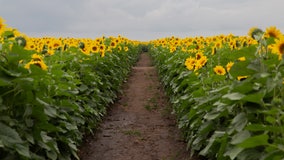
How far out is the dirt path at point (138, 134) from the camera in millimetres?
7093

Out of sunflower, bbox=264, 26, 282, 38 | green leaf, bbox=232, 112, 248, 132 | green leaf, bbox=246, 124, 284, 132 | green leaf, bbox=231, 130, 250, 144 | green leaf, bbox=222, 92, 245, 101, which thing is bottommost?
green leaf, bbox=231, 130, 250, 144

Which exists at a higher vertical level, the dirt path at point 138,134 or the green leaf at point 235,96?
the green leaf at point 235,96

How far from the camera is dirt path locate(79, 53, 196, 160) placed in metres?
7.09

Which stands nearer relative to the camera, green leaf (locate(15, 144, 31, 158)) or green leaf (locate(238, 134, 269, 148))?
green leaf (locate(238, 134, 269, 148))

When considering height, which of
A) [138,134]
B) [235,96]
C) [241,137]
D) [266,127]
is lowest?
[138,134]

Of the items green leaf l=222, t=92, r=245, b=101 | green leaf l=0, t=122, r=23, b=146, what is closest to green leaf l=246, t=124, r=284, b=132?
green leaf l=222, t=92, r=245, b=101

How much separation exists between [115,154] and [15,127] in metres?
3.56

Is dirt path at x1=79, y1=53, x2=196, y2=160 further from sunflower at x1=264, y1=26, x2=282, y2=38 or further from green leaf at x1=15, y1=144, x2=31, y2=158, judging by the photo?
green leaf at x1=15, y1=144, x2=31, y2=158

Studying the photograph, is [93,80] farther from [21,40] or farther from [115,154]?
[21,40]

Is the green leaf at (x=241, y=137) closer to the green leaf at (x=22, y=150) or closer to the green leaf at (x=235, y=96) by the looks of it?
the green leaf at (x=235, y=96)

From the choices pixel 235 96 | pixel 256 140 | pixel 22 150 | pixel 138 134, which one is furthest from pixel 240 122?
pixel 138 134

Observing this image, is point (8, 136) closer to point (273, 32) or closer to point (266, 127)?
point (266, 127)

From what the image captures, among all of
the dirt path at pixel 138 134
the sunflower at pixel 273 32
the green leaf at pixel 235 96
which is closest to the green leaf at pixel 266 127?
the green leaf at pixel 235 96

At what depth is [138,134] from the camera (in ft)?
27.7
